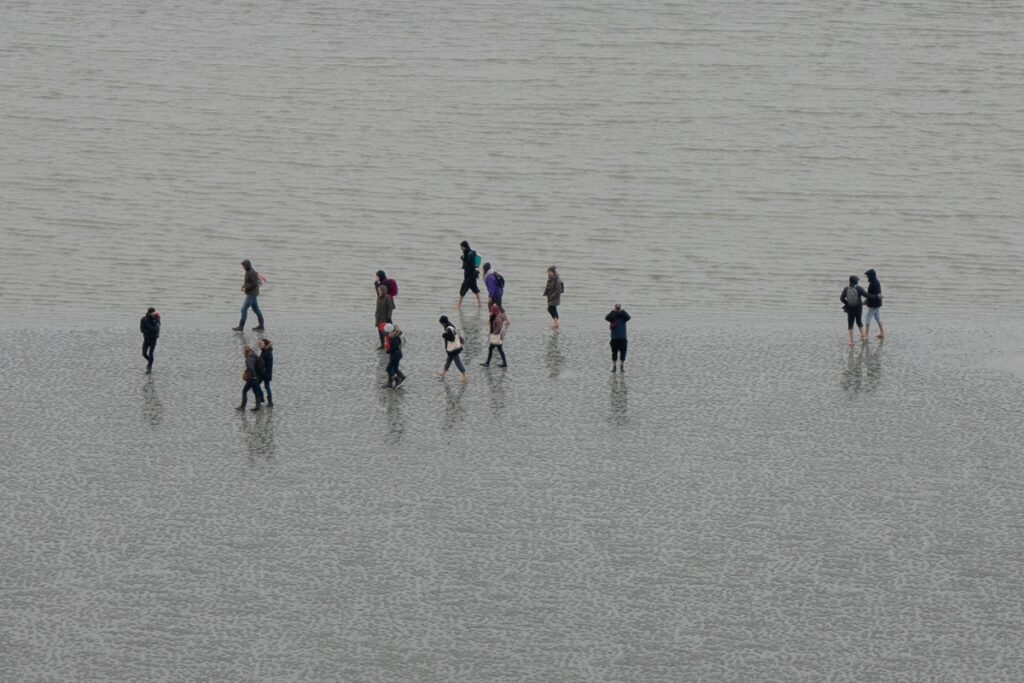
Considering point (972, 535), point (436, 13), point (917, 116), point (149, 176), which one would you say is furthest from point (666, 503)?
point (436, 13)

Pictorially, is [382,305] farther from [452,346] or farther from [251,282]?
[452,346]

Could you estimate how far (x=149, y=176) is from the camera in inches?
1527

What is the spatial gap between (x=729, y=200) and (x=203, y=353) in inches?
666

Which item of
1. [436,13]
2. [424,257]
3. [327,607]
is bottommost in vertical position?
[327,607]

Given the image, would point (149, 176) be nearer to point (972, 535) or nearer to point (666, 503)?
point (666, 503)

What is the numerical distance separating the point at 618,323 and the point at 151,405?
7447 millimetres

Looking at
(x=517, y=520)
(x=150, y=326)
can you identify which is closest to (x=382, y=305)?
(x=150, y=326)

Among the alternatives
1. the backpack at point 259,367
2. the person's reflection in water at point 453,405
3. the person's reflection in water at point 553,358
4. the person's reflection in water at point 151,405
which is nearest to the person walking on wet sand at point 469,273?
the person's reflection in water at point 553,358

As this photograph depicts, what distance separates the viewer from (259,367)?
70.4 ft

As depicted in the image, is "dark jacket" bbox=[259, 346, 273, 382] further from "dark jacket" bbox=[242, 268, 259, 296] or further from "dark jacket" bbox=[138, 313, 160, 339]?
"dark jacket" bbox=[242, 268, 259, 296]

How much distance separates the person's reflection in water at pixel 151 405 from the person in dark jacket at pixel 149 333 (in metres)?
0.75

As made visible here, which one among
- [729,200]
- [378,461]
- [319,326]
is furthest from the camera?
[729,200]

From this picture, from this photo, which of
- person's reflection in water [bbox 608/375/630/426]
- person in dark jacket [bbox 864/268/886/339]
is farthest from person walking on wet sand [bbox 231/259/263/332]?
person in dark jacket [bbox 864/268/886/339]

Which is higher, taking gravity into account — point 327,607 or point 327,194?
point 327,194
